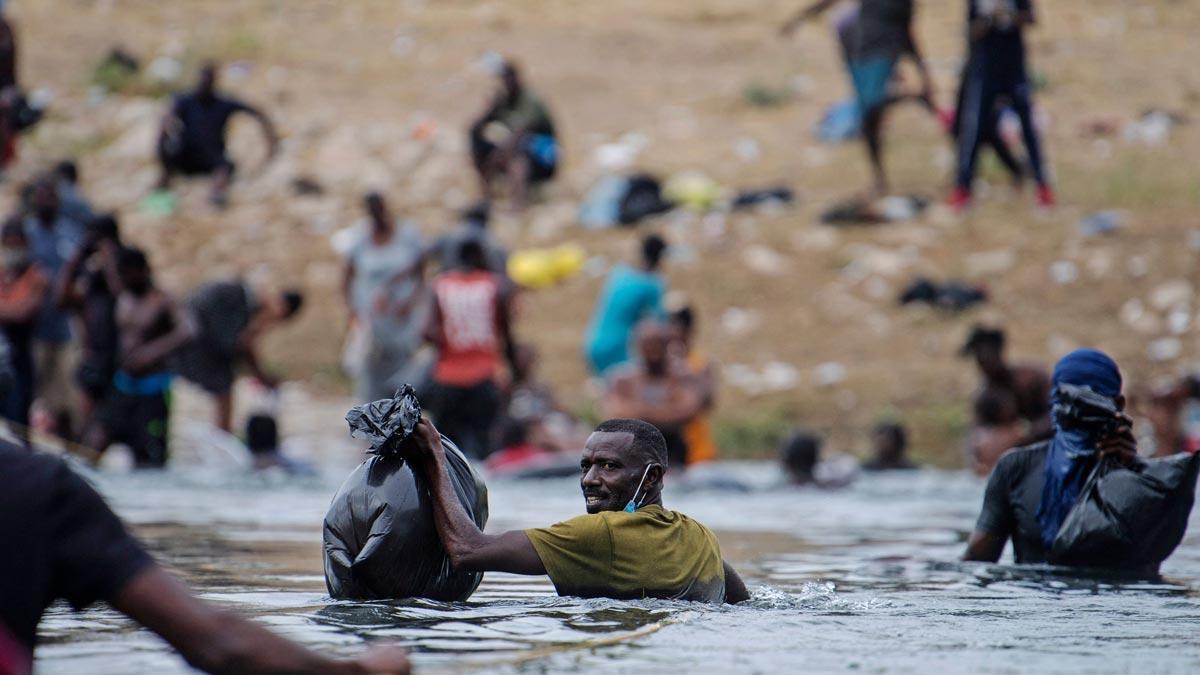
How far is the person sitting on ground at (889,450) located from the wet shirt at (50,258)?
5.75m

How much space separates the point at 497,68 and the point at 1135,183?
23.0 ft

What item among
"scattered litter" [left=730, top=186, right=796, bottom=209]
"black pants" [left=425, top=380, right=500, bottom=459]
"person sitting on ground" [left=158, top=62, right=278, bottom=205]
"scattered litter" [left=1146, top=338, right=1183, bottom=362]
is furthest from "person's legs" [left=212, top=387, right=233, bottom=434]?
"scattered litter" [left=730, top=186, right=796, bottom=209]

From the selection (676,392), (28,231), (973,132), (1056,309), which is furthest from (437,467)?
(1056,309)

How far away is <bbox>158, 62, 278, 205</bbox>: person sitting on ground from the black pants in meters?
7.59

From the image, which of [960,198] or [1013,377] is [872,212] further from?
[1013,377]

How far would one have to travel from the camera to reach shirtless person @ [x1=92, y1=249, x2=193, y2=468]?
1227 centimetres

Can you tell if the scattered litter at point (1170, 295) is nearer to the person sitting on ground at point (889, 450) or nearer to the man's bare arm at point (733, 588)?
the person sitting on ground at point (889, 450)

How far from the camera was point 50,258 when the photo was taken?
13555 millimetres

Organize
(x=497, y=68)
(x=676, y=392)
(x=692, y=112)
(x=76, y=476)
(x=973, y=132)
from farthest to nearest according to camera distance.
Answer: (x=692, y=112), (x=497, y=68), (x=973, y=132), (x=676, y=392), (x=76, y=476)

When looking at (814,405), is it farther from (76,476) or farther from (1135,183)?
Result: (76,476)

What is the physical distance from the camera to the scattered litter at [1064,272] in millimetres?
18359

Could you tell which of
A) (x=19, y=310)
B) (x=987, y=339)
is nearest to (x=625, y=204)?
(x=19, y=310)

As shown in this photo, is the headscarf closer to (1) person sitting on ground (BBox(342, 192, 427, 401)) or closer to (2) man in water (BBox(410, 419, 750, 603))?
(2) man in water (BBox(410, 419, 750, 603))

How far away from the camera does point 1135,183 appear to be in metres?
20.6
